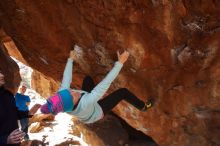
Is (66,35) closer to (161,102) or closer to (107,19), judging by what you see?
(107,19)

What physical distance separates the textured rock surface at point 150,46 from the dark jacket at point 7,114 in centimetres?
201

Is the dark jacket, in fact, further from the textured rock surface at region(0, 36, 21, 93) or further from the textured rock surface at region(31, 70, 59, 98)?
the textured rock surface at region(31, 70, 59, 98)

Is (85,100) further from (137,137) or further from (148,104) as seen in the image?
(137,137)

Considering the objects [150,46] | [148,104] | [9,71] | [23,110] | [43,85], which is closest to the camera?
[23,110]

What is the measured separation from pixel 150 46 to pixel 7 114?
8.24ft

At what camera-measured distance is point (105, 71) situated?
637cm

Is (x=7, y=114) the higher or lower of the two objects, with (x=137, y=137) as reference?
higher

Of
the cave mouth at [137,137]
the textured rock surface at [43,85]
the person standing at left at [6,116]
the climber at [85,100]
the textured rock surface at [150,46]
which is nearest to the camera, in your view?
the person standing at left at [6,116]

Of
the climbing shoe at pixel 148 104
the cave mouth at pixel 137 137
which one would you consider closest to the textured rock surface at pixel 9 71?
the cave mouth at pixel 137 137

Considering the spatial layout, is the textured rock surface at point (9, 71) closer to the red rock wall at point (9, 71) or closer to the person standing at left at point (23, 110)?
the red rock wall at point (9, 71)

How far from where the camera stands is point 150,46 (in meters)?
5.56

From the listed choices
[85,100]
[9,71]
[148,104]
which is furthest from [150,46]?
[9,71]

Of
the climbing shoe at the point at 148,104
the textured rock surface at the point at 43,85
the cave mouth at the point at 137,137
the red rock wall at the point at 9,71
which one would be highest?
the red rock wall at the point at 9,71

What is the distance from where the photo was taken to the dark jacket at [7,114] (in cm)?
402
